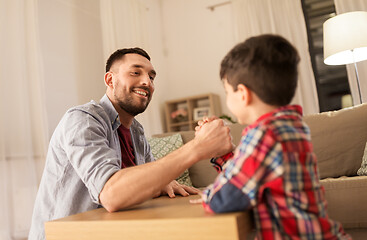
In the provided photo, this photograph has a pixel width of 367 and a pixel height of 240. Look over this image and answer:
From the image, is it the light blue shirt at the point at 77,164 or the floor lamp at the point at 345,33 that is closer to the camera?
the light blue shirt at the point at 77,164

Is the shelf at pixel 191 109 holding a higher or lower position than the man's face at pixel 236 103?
higher

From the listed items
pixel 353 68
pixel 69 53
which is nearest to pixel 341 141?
pixel 353 68

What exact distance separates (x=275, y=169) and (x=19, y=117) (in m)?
2.53

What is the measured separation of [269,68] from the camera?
76cm

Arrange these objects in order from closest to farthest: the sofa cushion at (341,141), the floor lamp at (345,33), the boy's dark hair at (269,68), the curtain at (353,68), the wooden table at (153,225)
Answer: the wooden table at (153,225) → the boy's dark hair at (269,68) → the sofa cushion at (341,141) → the floor lamp at (345,33) → the curtain at (353,68)

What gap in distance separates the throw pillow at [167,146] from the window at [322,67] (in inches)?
100

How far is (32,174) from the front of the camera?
2754 mm

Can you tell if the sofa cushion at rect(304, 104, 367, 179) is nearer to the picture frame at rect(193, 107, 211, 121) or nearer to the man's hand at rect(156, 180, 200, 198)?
the man's hand at rect(156, 180, 200, 198)

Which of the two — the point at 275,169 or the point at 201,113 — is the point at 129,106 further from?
the point at 201,113

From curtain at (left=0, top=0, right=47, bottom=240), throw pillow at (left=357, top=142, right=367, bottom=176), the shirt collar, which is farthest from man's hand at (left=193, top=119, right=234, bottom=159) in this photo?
curtain at (left=0, top=0, right=47, bottom=240)

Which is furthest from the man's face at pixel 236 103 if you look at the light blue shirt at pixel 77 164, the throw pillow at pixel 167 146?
the throw pillow at pixel 167 146

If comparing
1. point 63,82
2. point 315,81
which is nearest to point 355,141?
point 315,81

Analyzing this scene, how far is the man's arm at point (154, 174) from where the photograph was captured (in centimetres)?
90

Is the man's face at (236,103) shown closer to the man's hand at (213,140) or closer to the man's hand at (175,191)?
the man's hand at (213,140)
